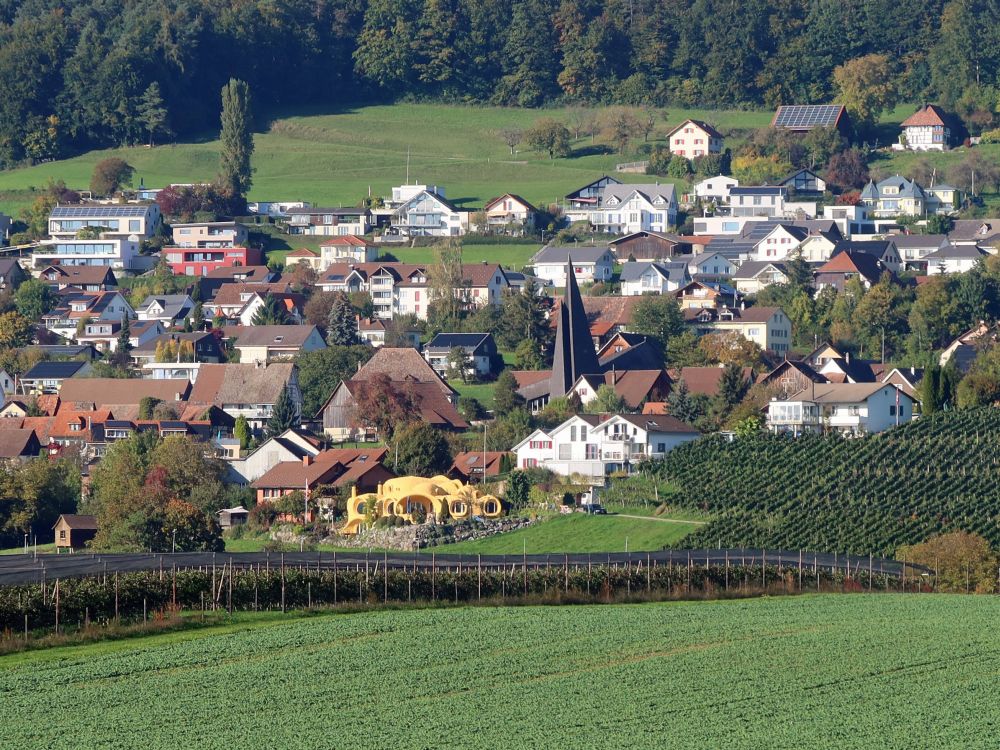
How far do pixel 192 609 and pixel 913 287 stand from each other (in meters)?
58.8

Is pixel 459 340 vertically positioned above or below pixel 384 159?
below

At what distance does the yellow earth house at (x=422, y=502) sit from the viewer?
6350cm

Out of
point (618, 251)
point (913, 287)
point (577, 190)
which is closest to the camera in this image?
point (913, 287)

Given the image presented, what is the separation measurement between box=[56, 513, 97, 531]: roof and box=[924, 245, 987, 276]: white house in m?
47.0

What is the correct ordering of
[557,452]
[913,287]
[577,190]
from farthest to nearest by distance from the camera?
[577,190] < [913,287] < [557,452]

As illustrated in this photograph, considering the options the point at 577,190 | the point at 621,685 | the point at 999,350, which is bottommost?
the point at 621,685

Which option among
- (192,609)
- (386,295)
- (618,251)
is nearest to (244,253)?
(386,295)

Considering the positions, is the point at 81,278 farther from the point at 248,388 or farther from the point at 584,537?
the point at 584,537

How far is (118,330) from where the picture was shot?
3927 inches

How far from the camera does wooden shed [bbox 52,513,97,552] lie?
60.5 metres

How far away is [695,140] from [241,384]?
42.9 meters

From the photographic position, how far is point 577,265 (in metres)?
102

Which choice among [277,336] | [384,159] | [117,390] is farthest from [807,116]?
[117,390]

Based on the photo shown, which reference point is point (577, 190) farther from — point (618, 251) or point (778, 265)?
point (778, 265)
